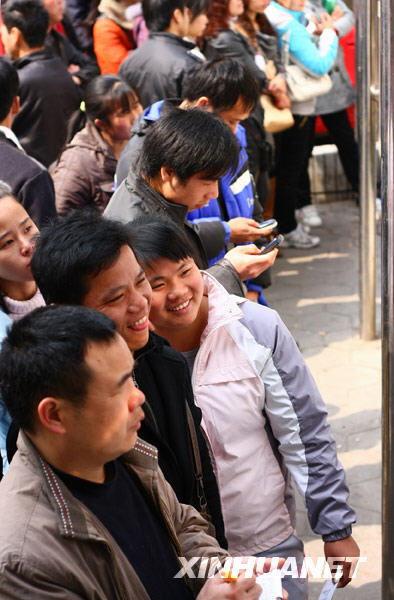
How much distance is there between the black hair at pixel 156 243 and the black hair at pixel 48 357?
0.62 metres

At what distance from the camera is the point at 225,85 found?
10.8 feet

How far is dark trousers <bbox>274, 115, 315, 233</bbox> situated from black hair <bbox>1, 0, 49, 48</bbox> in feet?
7.28

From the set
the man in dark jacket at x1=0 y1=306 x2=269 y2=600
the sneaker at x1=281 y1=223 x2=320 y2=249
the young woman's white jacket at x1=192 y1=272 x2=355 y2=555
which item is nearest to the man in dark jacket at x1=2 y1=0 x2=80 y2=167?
the sneaker at x1=281 y1=223 x2=320 y2=249

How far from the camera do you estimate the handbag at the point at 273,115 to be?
17.8 feet

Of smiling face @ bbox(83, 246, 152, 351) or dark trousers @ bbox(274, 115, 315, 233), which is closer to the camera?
smiling face @ bbox(83, 246, 152, 351)

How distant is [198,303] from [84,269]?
413 millimetres

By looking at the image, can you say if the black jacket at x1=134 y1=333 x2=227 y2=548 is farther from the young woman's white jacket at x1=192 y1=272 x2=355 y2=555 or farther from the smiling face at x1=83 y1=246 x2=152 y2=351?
the young woman's white jacket at x1=192 y1=272 x2=355 y2=555

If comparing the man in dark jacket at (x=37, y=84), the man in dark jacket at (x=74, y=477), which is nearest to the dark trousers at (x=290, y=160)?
the man in dark jacket at (x=37, y=84)

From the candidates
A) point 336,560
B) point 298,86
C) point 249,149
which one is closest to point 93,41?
point 298,86

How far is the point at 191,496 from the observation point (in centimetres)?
197

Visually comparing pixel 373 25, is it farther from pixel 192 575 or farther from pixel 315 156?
pixel 192 575

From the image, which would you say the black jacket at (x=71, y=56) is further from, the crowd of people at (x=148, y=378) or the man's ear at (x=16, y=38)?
the crowd of people at (x=148, y=378)

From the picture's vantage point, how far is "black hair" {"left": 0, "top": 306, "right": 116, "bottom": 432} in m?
1.41

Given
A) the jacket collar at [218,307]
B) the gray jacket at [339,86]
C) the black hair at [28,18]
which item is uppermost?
the black hair at [28,18]
